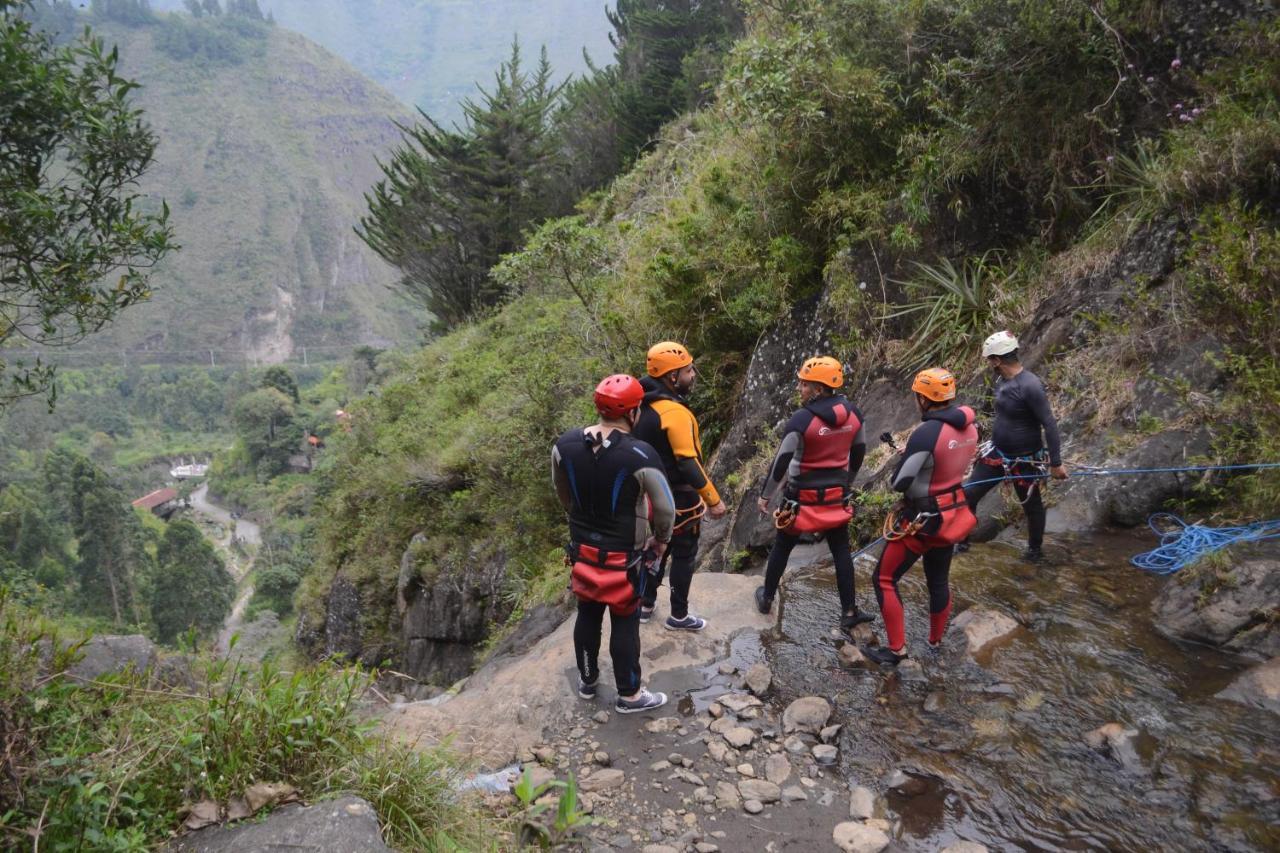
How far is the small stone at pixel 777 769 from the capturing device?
11.6 feet

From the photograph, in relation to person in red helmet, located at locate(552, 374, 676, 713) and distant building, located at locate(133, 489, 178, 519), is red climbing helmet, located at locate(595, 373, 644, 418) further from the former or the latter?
distant building, located at locate(133, 489, 178, 519)

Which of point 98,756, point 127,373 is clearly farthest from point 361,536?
point 127,373

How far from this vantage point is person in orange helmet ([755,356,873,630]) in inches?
171

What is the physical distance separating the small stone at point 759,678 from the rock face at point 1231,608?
7.72 feet

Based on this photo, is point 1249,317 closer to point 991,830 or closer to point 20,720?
point 991,830

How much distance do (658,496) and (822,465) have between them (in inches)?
49.3

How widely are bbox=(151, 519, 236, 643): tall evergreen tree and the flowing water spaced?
37378mm

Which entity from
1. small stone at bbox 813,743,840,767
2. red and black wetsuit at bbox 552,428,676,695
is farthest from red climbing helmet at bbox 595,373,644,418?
small stone at bbox 813,743,840,767

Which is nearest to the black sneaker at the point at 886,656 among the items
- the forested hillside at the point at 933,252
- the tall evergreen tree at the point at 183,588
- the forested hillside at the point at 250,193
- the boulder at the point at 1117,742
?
the boulder at the point at 1117,742

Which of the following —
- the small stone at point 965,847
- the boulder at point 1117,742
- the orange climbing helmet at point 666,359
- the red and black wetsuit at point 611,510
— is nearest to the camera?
the small stone at point 965,847

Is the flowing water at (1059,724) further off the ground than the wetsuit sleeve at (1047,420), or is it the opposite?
the wetsuit sleeve at (1047,420)

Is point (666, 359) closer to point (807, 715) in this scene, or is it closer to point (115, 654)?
point (807, 715)

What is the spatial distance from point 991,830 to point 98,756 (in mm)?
3609

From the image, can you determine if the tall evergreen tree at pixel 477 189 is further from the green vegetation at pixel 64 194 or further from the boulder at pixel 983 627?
the boulder at pixel 983 627
